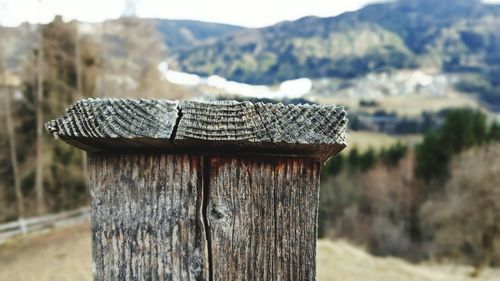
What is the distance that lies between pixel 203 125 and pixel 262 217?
29cm

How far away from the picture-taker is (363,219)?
31.4m

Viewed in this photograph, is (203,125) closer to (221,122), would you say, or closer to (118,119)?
(221,122)

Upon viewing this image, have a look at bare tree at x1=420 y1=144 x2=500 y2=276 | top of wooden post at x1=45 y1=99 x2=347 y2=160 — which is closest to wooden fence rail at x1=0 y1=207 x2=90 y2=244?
bare tree at x1=420 y1=144 x2=500 y2=276

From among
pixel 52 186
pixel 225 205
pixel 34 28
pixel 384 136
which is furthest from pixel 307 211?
pixel 384 136

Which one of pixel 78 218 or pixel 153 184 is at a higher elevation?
pixel 153 184

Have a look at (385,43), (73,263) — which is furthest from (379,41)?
(73,263)

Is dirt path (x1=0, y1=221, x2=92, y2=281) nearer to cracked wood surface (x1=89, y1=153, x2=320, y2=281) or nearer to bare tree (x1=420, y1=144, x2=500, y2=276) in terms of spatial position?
cracked wood surface (x1=89, y1=153, x2=320, y2=281)

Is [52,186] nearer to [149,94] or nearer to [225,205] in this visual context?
[149,94]

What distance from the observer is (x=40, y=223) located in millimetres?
16641

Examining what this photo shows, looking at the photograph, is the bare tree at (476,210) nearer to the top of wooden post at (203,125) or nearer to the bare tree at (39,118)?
the bare tree at (39,118)

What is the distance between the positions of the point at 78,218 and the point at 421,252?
19.7 m

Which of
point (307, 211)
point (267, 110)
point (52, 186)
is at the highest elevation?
point (267, 110)

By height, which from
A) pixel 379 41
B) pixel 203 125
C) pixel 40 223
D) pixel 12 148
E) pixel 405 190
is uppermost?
pixel 379 41

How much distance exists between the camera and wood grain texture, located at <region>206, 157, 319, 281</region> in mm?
1206
